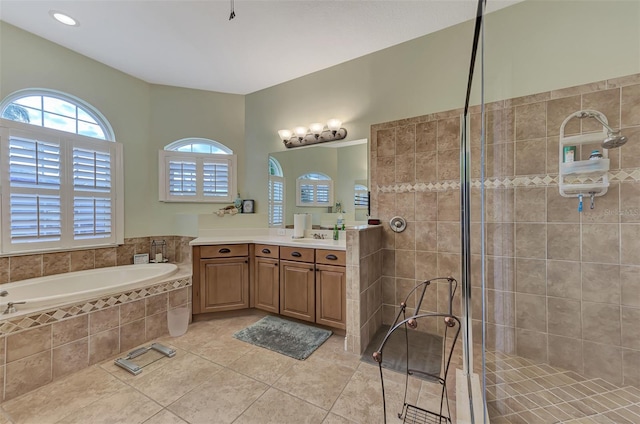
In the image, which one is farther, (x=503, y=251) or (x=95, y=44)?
(x=95, y=44)

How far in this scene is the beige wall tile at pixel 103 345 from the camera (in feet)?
6.06

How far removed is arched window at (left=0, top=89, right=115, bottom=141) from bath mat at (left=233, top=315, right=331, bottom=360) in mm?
2683

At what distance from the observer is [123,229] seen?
9.26ft

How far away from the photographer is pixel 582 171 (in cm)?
153

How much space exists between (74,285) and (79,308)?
0.82 m

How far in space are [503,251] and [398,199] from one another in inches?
36.6

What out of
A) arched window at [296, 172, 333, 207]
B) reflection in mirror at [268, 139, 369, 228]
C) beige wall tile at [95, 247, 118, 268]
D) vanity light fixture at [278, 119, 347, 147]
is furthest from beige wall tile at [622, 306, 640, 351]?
beige wall tile at [95, 247, 118, 268]

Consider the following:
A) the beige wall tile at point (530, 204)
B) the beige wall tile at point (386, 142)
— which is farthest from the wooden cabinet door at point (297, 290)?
the beige wall tile at point (530, 204)

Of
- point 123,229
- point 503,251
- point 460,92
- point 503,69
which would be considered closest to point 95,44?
point 123,229

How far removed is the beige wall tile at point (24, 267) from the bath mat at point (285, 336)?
74.7 inches

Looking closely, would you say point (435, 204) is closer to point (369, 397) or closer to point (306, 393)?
point (369, 397)

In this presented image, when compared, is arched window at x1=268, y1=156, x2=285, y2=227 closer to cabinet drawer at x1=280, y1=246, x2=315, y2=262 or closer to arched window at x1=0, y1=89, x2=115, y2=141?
cabinet drawer at x1=280, y1=246, x2=315, y2=262

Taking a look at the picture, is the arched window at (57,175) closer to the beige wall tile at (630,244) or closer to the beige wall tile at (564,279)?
the beige wall tile at (564,279)

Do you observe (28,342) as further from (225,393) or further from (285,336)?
(285,336)
